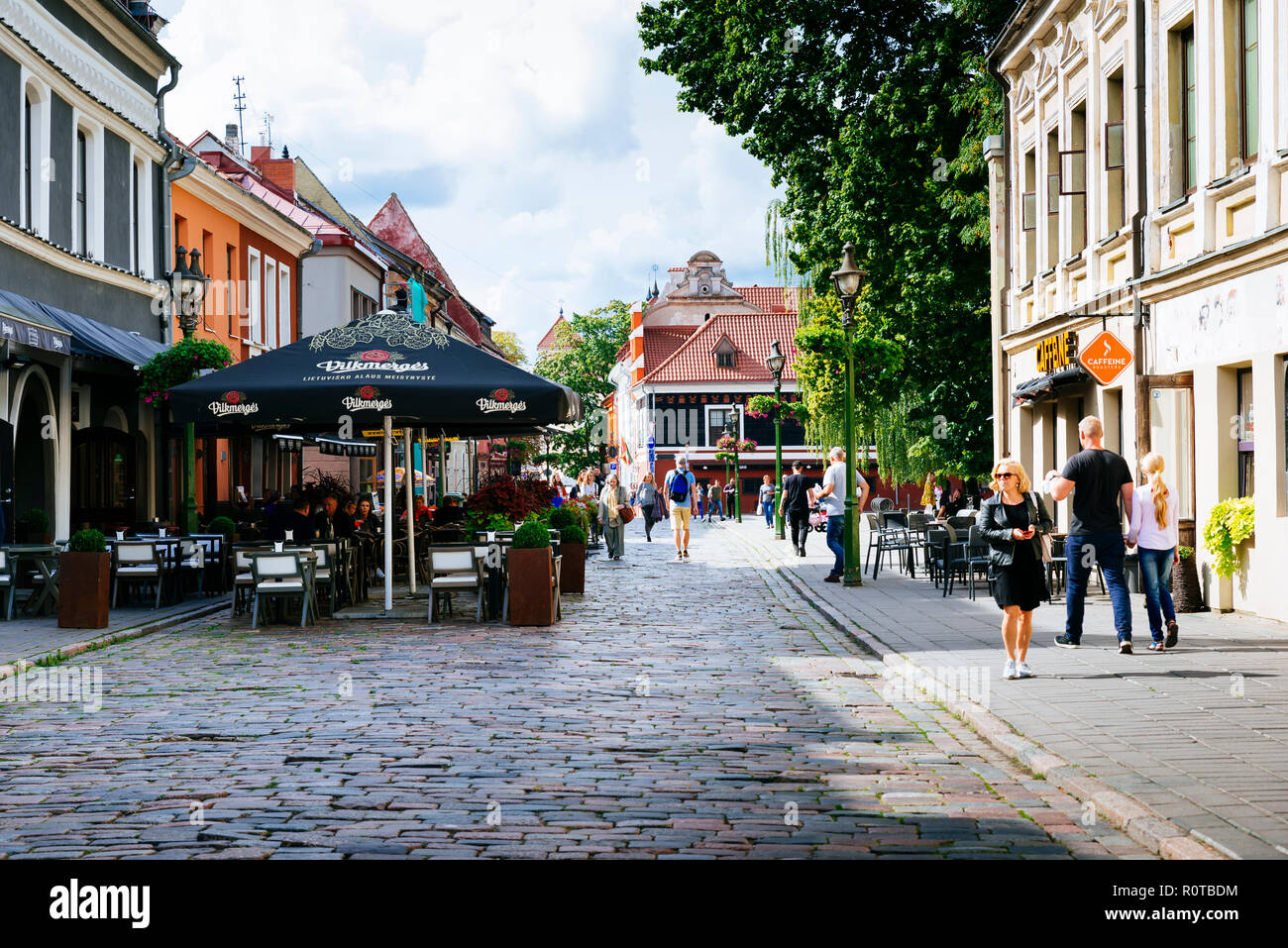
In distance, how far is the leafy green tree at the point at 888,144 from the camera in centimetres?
2575

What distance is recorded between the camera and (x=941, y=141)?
2638 centimetres

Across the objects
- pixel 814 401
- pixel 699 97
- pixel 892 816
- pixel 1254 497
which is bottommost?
pixel 892 816

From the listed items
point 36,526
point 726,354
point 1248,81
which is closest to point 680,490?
point 36,526

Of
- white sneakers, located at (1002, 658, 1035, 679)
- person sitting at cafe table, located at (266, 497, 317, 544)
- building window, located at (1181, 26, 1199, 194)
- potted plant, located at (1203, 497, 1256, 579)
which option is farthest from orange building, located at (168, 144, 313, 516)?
white sneakers, located at (1002, 658, 1035, 679)

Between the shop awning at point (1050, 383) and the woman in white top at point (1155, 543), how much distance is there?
6011 mm

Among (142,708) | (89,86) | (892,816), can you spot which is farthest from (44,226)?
(892,816)

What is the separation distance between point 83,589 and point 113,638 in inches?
44.0

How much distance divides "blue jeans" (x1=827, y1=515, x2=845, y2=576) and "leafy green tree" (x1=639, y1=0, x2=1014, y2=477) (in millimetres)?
7166

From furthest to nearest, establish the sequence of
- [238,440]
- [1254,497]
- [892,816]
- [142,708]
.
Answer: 1. [238,440]
2. [1254,497]
3. [142,708]
4. [892,816]

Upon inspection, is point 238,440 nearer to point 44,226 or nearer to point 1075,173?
point 44,226

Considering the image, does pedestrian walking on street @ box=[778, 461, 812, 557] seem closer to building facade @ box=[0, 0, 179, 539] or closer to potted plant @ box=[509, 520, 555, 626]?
building facade @ box=[0, 0, 179, 539]

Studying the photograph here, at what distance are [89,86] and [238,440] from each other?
11.4 metres

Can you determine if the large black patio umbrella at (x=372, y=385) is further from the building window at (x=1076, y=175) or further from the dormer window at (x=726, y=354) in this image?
the dormer window at (x=726, y=354)

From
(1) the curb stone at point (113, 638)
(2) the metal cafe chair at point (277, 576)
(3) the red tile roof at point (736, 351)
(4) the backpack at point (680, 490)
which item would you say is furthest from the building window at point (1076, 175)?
(3) the red tile roof at point (736, 351)
